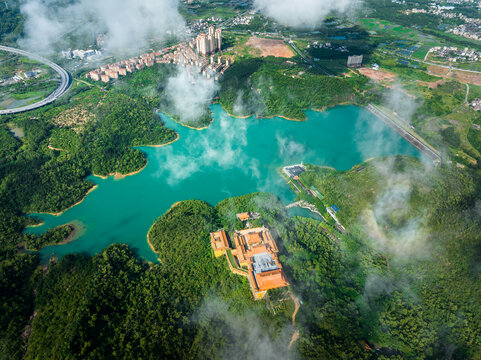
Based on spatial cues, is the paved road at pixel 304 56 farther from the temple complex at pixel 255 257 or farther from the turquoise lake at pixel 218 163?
the temple complex at pixel 255 257

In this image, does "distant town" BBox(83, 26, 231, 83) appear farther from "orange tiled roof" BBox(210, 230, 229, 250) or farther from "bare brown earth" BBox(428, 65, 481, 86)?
"bare brown earth" BBox(428, 65, 481, 86)

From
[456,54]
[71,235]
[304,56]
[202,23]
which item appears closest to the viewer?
[71,235]

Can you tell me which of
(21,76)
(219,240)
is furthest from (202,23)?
(219,240)

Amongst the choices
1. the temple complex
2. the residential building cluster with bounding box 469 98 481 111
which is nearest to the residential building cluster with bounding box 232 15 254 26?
the residential building cluster with bounding box 469 98 481 111


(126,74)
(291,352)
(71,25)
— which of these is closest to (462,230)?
(291,352)

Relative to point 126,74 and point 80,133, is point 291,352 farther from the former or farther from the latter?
point 126,74

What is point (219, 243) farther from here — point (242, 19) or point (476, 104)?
point (242, 19)
